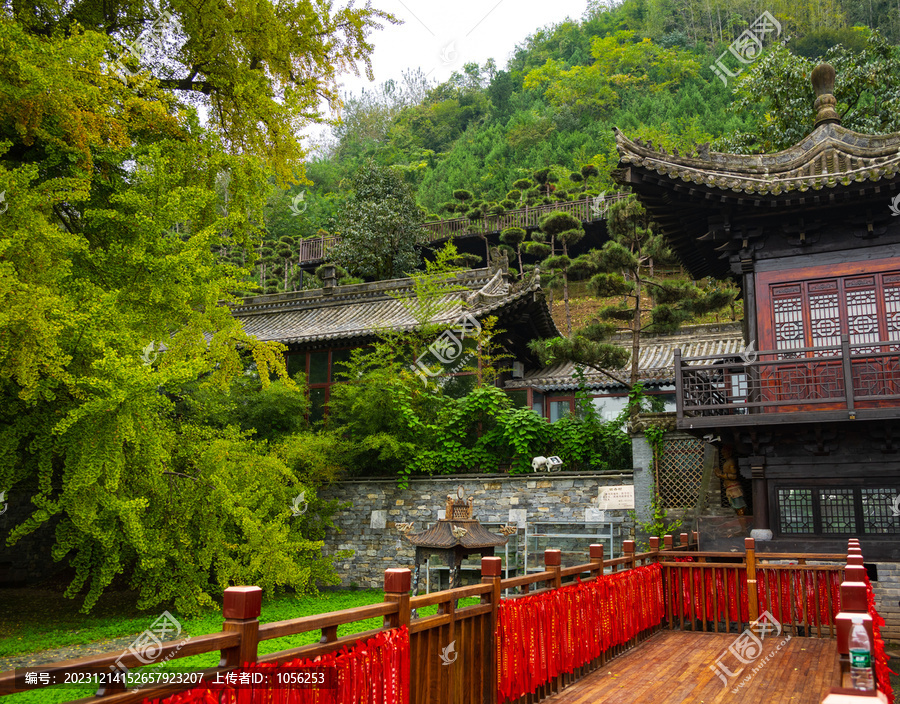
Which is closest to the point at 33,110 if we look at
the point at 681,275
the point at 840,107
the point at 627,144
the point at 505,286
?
the point at 627,144

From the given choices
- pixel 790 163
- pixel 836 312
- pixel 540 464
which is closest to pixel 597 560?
pixel 836 312

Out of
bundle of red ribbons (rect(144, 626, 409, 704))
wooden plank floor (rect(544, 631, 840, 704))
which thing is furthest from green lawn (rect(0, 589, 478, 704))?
bundle of red ribbons (rect(144, 626, 409, 704))

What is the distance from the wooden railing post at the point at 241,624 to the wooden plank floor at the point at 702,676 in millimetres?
2924

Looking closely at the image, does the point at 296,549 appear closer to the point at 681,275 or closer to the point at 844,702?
the point at 844,702

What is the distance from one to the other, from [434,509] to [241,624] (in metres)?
10.3

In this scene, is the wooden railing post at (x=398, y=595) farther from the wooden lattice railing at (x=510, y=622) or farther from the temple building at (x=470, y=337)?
the temple building at (x=470, y=337)

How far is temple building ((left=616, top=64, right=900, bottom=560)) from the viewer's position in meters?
7.71

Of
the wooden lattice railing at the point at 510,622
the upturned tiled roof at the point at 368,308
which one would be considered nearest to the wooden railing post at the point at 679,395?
the wooden lattice railing at the point at 510,622

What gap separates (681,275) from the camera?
29.6m

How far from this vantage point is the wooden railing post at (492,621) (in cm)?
404

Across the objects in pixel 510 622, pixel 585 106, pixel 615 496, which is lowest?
pixel 510 622

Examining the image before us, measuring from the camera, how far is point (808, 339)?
830 centimetres

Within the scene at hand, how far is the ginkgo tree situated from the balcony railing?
5.28 metres

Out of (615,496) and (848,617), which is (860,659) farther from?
(615,496)
